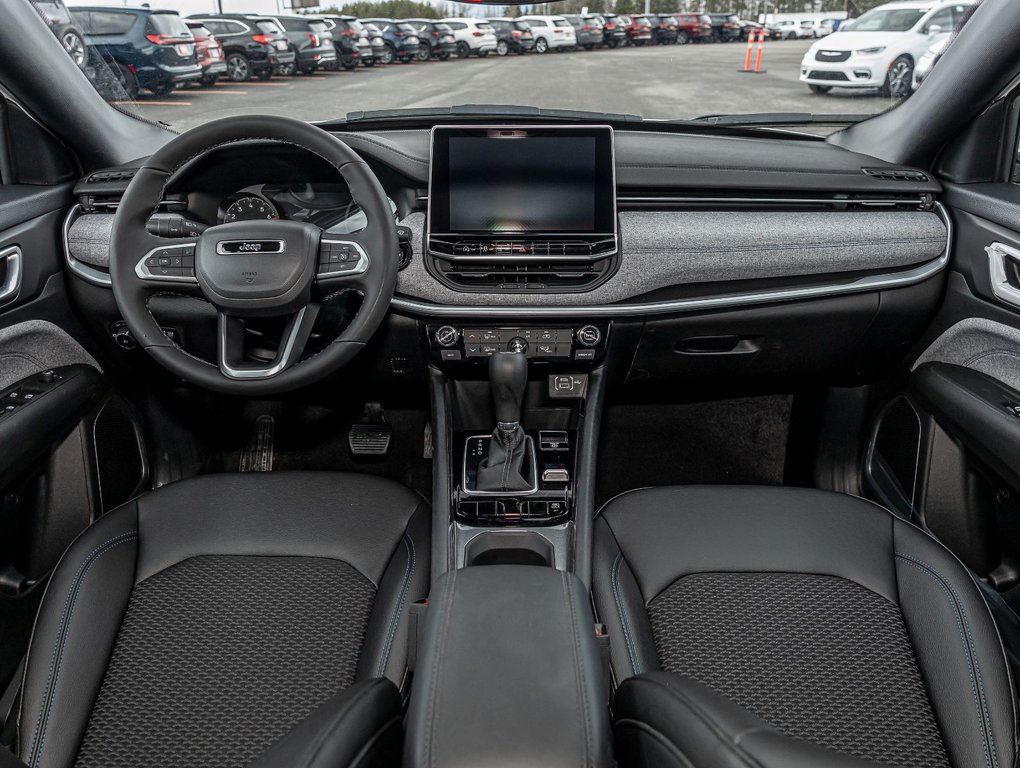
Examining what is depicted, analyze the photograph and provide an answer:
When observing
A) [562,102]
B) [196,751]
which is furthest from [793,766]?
[562,102]

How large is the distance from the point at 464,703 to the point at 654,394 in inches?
71.8

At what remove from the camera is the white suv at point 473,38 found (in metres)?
2.65

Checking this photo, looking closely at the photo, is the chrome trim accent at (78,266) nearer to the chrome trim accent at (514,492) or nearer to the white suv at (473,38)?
the chrome trim accent at (514,492)

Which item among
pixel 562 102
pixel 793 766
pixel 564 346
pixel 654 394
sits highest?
pixel 562 102

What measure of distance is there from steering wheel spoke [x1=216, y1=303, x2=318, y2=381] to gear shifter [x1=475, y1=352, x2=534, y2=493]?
0.48 metres

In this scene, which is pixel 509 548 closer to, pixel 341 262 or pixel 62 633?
pixel 341 262

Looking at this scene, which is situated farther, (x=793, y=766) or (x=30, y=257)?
(x=30, y=257)

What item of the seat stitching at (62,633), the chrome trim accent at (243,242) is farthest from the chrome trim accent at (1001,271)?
the seat stitching at (62,633)

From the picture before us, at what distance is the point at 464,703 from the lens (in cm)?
87

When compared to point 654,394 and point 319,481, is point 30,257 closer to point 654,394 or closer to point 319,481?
point 319,481

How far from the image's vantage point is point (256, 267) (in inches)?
60.9

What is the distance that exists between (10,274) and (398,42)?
5.91ft

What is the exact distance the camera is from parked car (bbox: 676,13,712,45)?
7.88 feet

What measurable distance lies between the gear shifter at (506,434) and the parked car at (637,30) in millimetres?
1343
